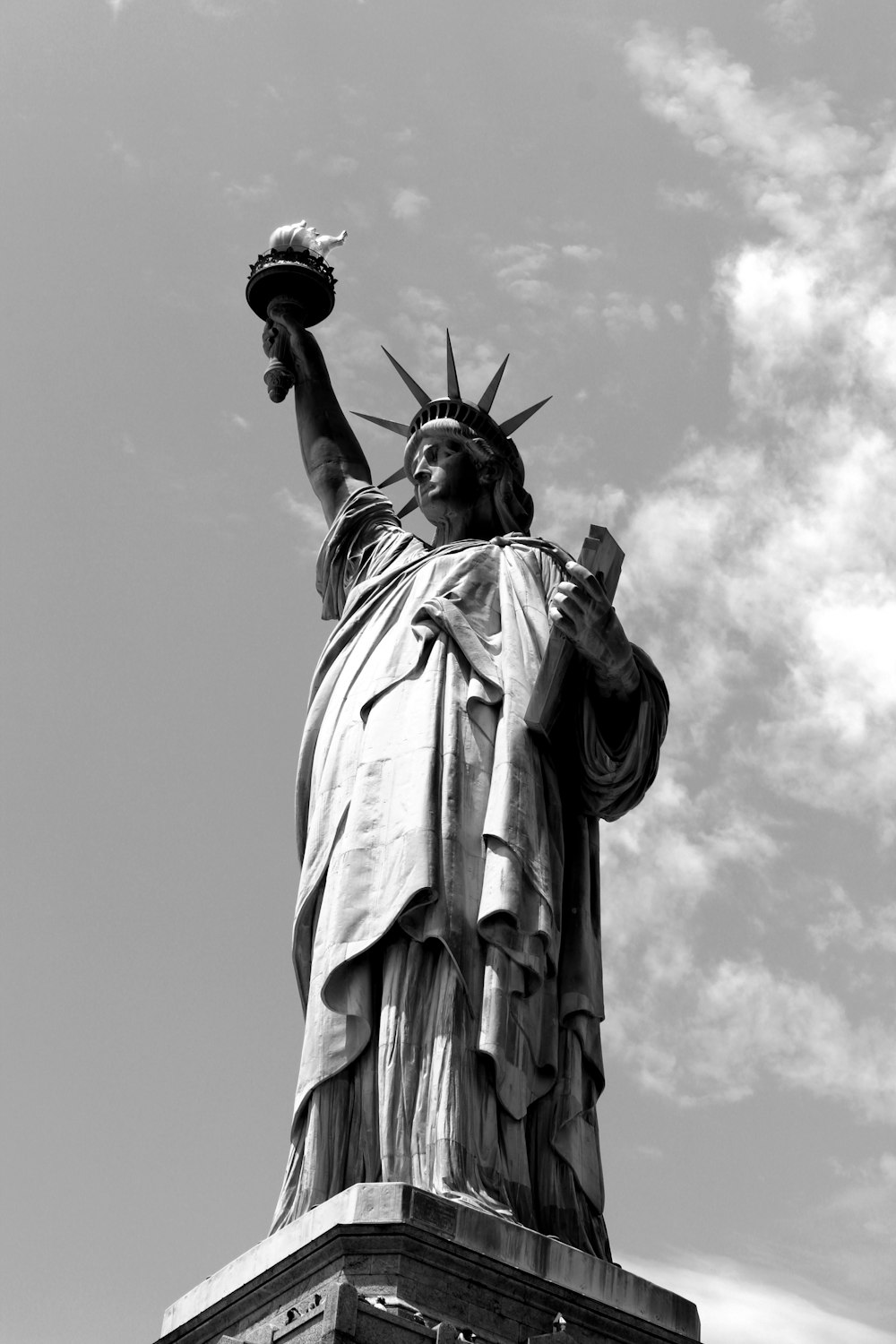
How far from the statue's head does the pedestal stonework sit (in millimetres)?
5544

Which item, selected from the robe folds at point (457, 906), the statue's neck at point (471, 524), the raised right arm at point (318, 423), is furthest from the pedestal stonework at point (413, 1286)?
the raised right arm at point (318, 423)

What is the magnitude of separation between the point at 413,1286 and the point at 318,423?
7.32m

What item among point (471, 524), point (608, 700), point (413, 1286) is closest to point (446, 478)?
point (471, 524)

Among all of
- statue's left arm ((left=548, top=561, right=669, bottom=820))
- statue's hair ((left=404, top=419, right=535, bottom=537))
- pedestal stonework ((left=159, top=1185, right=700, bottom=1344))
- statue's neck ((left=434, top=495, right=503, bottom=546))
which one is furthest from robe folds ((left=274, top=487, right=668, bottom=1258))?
statue's hair ((left=404, top=419, right=535, bottom=537))

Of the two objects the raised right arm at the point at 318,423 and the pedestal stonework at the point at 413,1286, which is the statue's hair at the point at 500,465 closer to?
the raised right arm at the point at 318,423

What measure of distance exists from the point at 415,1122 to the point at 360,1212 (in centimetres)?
91

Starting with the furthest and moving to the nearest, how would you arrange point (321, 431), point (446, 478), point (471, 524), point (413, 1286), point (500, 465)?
point (321, 431) → point (500, 465) → point (471, 524) → point (446, 478) → point (413, 1286)

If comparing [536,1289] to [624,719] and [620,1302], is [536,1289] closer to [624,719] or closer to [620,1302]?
[620,1302]

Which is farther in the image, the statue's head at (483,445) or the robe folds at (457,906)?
the statue's head at (483,445)

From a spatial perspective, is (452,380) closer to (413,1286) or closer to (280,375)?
(280,375)

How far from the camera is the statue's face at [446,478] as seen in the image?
13.8 m

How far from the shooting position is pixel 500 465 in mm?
14016

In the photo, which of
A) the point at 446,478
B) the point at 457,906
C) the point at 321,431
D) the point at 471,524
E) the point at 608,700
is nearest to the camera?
the point at 457,906

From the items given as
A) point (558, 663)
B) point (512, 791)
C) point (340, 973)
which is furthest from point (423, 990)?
point (558, 663)
